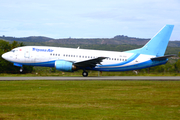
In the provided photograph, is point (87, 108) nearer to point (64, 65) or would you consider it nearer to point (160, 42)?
point (64, 65)

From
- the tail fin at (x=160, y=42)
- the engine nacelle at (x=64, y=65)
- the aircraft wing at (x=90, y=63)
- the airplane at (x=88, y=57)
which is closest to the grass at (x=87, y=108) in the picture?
the engine nacelle at (x=64, y=65)

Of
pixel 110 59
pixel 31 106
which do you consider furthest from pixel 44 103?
pixel 110 59

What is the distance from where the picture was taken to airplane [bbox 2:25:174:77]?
31.8 meters

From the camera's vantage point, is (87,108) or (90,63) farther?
(90,63)

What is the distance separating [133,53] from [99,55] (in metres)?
5.02

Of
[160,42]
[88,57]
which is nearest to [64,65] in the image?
[88,57]

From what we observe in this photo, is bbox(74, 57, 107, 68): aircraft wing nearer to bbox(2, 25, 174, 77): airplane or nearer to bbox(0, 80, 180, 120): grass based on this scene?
bbox(2, 25, 174, 77): airplane

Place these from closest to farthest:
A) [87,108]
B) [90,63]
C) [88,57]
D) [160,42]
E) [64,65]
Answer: [87,108] → [64,65] → [90,63] → [88,57] → [160,42]

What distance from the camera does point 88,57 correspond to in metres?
32.8

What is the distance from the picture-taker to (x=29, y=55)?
32.1 meters

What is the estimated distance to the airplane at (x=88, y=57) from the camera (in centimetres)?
3184

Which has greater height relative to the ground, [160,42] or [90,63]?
[160,42]

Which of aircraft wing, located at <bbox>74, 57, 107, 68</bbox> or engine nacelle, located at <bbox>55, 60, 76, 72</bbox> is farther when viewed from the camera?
aircraft wing, located at <bbox>74, 57, 107, 68</bbox>

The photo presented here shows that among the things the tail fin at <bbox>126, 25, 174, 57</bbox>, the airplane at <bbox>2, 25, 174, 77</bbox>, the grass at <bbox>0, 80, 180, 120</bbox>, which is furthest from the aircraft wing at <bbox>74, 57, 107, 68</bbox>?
the grass at <bbox>0, 80, 180, 120</bbox>
